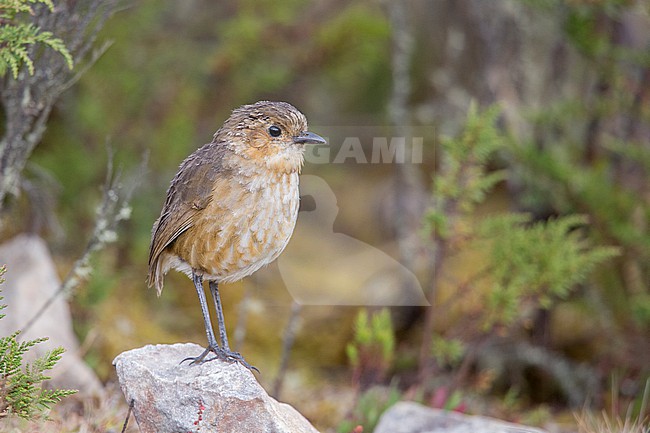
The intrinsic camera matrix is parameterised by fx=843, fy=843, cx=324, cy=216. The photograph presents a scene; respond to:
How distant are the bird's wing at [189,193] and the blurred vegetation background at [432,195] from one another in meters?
1.73

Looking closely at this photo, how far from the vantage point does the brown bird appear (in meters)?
3.84

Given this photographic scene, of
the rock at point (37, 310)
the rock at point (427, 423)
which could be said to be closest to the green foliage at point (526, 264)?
the rock at point (427, 423)

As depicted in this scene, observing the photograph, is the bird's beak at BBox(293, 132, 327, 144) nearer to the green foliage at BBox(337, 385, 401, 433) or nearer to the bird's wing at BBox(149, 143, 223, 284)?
the bird's wing at BBox(149, 143, 223, 284)

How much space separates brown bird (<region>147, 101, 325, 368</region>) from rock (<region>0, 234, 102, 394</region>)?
1518 mm

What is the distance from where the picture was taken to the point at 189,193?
157 inches

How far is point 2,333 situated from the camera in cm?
534

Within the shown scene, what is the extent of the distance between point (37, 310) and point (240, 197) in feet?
8.09

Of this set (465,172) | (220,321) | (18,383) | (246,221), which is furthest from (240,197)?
(465,172)

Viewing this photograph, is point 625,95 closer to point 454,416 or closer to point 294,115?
point 454,416

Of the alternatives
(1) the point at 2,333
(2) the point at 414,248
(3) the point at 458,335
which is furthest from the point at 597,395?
(1) the point at 2,333

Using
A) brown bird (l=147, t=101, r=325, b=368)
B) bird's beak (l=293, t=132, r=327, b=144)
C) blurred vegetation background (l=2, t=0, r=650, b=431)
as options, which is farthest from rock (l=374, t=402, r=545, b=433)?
bird's beak (l=293, t=132, r=327, b=144)

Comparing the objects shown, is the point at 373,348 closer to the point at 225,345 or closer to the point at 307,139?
the point at 225,345

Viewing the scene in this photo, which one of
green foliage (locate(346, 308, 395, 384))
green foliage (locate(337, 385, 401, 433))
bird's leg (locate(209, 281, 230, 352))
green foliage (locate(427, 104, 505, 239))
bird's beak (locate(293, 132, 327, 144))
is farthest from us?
green foliage (locate(346, 308, 395, 384))

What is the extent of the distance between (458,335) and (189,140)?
314 centimetres
